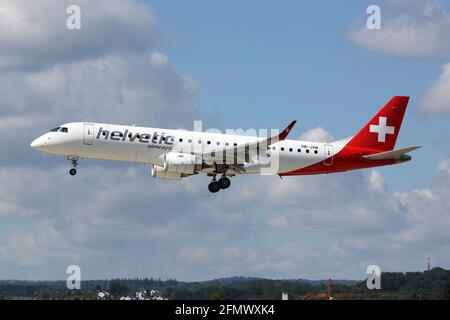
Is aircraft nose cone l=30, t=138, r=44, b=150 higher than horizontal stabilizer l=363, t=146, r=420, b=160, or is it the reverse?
aircraft nose cone l=30, t=138, r=44, b=150

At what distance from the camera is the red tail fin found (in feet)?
251

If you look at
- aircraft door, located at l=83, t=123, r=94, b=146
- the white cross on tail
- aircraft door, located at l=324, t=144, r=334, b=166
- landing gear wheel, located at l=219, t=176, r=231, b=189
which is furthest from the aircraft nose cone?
the white cross on tail

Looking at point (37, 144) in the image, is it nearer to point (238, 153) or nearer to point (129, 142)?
point (129, 142)

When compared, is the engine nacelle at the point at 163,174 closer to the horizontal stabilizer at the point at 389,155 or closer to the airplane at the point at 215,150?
the airplane at the point at 215,150

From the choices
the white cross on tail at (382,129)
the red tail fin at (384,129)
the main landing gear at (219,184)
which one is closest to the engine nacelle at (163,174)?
the main landing gear at (219,184)

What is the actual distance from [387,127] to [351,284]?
18996 mm

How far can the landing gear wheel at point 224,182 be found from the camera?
71500 millimetres

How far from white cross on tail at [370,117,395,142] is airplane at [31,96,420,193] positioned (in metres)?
0.09

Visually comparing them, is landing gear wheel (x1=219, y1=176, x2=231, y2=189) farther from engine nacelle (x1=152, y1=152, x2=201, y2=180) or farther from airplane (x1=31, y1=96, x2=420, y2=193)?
engine nacelle (x1=152, y1=152, x2=201, y2=180)

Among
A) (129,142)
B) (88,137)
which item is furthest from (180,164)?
(88,137)
